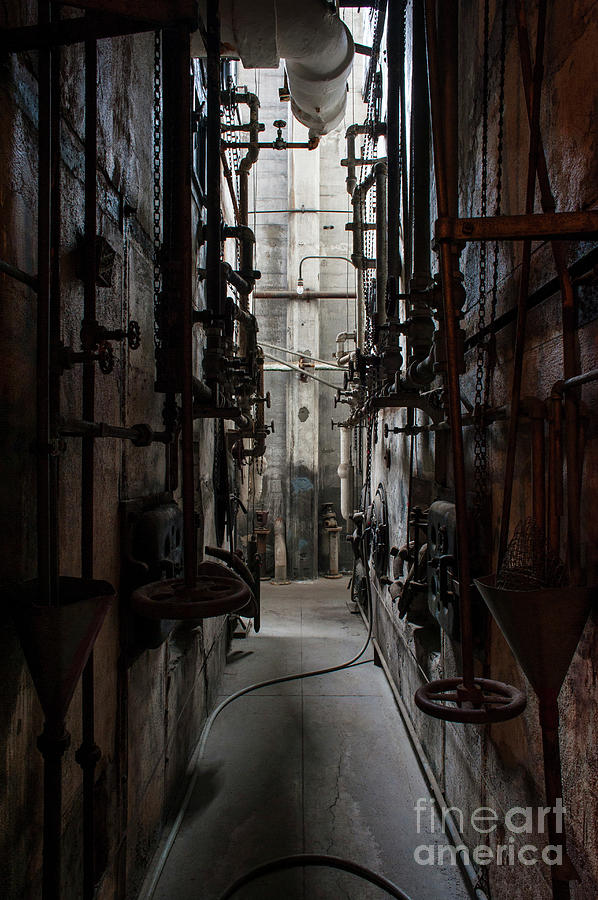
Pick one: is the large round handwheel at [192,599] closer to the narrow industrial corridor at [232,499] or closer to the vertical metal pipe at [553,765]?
the narrow industrial corridor at [232,499]

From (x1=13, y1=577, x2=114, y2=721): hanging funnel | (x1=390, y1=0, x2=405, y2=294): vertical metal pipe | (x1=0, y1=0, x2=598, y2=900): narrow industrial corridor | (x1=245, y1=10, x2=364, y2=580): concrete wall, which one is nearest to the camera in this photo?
(x1=13, y1=577, x2=114, y2=721): hanging funnel

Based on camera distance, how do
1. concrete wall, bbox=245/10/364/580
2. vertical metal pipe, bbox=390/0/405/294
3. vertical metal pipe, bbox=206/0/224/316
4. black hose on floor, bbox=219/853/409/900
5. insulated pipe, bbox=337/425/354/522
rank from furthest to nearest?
concrete wall, bbox=245/10/364/580, insulated pipe, bbox=337/425/354/522, vertical metal pipe, bbox=390/0/405/294, vertical metal pipe, bbox=206/0/224/316, black hose on floor, bbox=219/853/409/900

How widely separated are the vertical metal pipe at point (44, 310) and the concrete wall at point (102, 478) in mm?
117

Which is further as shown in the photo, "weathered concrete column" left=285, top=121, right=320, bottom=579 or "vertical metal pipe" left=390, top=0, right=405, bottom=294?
"weathered concrete column" left=285, top=121, right=320, bottom=579

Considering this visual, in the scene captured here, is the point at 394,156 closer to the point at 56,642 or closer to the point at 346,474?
the point at 56,642

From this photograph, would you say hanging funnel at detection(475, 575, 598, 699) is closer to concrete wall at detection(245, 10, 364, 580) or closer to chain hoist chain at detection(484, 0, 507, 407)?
chain hoist chain at detection(484, 0, 507, 407)

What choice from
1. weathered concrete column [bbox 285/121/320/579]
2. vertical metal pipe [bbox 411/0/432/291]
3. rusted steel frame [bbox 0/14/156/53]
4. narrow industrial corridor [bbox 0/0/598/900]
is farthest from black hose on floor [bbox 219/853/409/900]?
weathered concrete column [bbox 285/121/320/579]

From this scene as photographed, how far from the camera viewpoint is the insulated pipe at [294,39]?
3.80 meters

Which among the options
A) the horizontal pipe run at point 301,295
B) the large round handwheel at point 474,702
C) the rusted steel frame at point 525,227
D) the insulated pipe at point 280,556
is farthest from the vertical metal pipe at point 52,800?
the horizontal pipe run at point 301,295

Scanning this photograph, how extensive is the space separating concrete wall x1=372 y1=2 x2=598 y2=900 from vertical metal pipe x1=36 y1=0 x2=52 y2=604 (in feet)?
4.07

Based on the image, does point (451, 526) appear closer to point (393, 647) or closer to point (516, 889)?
point (516, 889)

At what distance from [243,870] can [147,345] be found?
9.23ft

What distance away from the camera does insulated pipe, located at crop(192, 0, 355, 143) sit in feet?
12.5

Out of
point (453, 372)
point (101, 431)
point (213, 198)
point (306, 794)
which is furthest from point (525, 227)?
point (306, 794)
